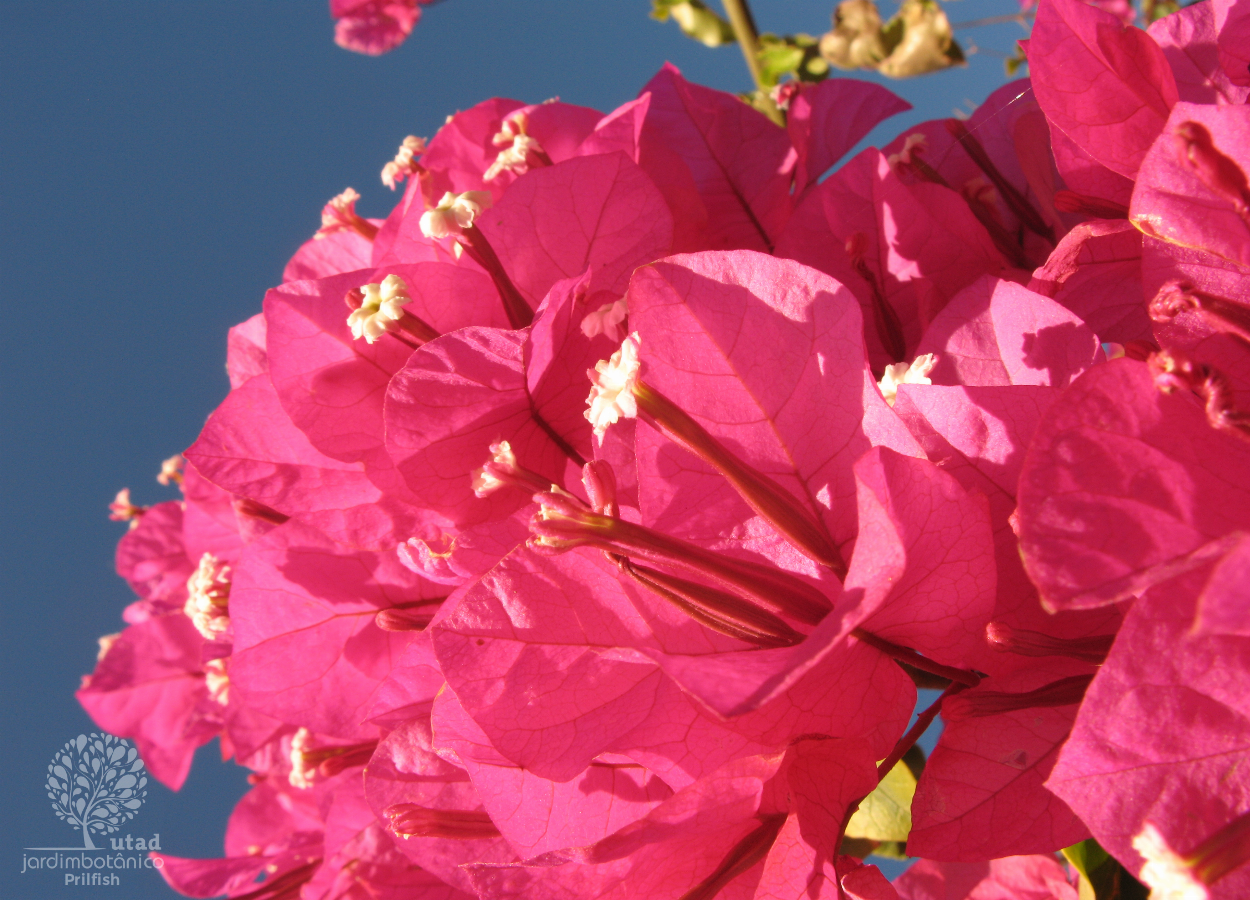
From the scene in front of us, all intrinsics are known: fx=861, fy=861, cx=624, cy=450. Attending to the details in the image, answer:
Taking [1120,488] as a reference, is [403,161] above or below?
above

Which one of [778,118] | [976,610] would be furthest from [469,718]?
[778,118]

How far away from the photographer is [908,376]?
0.94ft

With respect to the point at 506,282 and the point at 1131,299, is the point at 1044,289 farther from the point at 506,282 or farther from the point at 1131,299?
the point at 506,282

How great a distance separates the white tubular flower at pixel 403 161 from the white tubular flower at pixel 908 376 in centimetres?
27

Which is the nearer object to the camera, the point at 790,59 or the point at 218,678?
the point at 218,678

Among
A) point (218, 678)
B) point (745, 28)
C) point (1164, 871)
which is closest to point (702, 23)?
point (745, 28)

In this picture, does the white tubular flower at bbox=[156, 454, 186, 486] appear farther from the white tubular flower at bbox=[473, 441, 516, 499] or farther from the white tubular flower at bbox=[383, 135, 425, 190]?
the white tubular flower at bbox=[473, 441, 516, 499]

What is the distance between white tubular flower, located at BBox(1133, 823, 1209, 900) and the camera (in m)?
0.19

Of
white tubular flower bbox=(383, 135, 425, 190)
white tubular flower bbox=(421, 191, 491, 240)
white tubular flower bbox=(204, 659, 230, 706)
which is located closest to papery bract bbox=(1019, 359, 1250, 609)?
white tubular flower bbox=(421, 191, 491, 240)

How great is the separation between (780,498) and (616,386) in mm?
62

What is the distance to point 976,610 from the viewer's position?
0.25m

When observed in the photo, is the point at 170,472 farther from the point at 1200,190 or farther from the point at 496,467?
the point at 1200,190

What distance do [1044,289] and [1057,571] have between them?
0.47ft

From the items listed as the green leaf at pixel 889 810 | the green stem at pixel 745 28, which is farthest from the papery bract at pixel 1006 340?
the green stem at pixel 745 28
